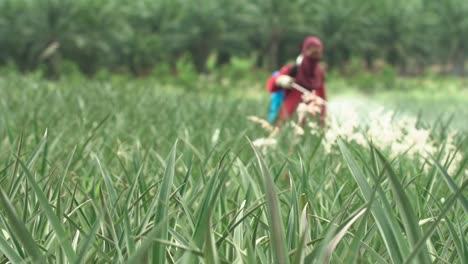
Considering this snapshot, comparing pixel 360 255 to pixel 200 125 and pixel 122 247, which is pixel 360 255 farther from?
pixel 200 125

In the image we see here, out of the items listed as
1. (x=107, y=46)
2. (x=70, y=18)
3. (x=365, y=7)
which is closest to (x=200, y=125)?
(x=70, y=18)

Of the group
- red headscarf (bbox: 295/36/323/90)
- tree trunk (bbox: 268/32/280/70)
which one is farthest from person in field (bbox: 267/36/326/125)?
tree trunk (bbox: 268/32/280/70)

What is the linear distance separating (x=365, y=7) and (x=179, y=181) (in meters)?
51.7

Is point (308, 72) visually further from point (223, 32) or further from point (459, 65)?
point (459, 65)

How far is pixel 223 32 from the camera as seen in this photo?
48.4m

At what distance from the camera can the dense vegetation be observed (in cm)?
3566

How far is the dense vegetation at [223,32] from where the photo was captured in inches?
1404

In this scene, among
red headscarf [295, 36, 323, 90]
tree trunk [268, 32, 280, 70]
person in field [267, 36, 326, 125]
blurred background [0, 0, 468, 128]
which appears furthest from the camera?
tree trunk [268, 32, 280, 70]

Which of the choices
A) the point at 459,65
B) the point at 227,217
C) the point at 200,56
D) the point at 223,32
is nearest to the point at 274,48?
the point at 223,32

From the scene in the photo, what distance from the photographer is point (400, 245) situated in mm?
1253

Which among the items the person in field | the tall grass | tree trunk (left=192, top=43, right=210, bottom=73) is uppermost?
the tall grass

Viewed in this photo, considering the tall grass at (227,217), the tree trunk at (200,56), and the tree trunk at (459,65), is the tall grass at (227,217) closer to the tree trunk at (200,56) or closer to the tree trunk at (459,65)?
the tree trunk at (200,56)

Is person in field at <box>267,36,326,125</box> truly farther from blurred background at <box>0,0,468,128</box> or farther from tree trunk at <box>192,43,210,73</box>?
tree trunk at <box>192,43,210,73</box>

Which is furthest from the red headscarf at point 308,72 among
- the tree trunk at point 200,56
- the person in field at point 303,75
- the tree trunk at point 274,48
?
the tree trunk at point 274,48
